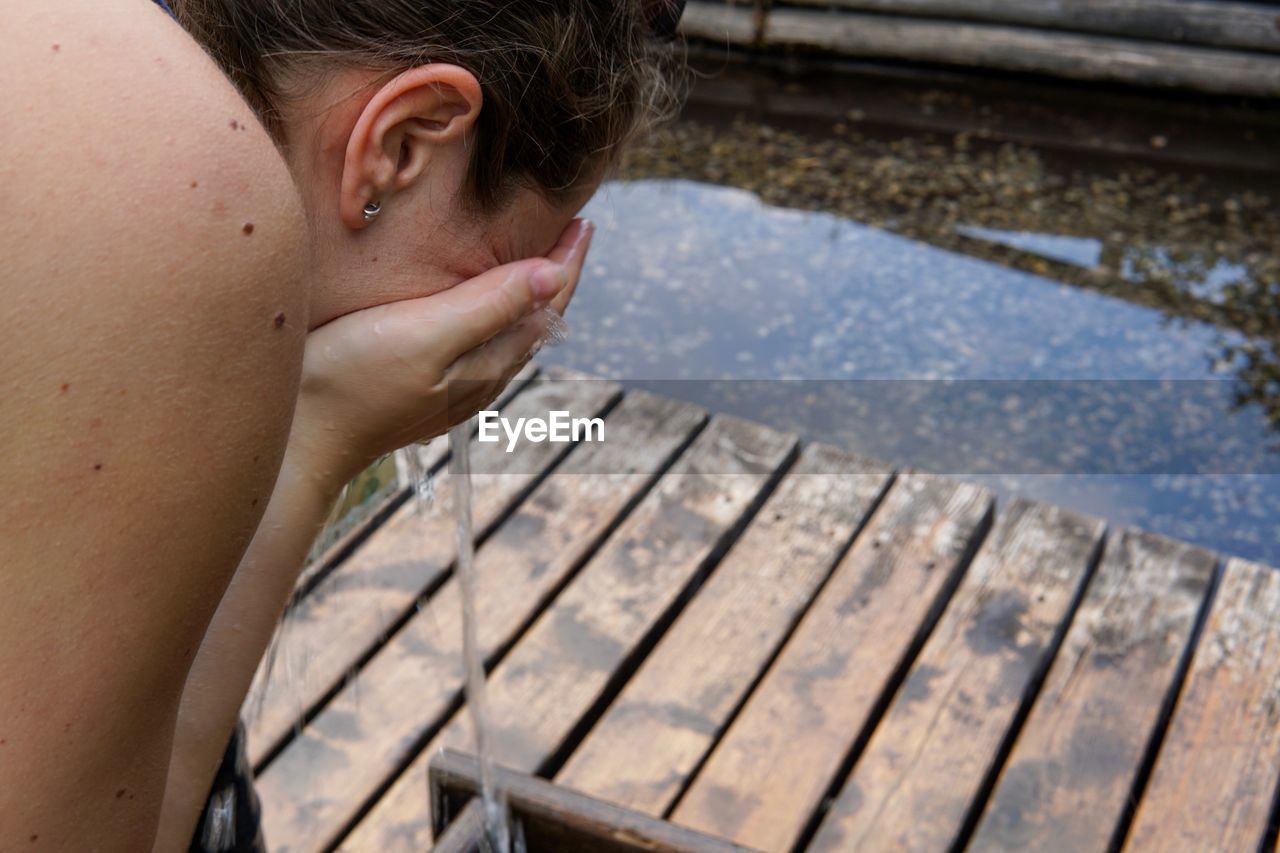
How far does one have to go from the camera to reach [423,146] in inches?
40.4

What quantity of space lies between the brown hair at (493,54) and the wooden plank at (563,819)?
792 mm

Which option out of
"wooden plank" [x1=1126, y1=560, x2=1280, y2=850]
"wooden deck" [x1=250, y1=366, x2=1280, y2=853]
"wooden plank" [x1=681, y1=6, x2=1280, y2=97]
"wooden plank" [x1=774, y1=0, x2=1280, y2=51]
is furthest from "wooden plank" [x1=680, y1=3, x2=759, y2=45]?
"wooden plank" [x1=1126, y1=560, x2=1280, y2=850]

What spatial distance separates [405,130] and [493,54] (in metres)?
0.10

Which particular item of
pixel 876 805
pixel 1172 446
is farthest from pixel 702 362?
pixel 876 805

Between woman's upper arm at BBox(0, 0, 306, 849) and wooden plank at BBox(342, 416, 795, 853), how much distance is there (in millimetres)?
1352

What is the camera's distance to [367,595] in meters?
2.50

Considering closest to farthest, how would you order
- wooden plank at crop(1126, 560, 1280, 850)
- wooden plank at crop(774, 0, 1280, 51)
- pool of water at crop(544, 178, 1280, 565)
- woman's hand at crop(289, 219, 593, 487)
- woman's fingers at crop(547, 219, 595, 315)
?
woman's hand at crop(289, 219, 593, 487) → woman's fingers at crop(547, 219, 595, 315) → wooden plank at crop(1126, 560, 1280, 850) → pool of water at crop(544, 178, 1280, 565) → wooden plank at crop(774, 0, 1280, 51)

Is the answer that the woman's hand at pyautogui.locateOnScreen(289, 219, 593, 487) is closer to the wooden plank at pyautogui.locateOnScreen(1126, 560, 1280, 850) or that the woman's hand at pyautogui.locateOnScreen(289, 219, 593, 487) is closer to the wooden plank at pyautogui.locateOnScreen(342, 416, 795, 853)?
the wooden plank at pyautogui.locateOnScreen(342, 416, 795, 853)

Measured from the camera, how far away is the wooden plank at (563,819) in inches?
60.9

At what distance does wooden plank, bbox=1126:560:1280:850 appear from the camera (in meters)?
2.04

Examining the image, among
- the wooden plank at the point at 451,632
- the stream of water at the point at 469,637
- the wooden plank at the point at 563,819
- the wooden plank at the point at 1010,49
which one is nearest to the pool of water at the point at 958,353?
the wooden plank at the point at 451,632

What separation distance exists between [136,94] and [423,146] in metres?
0.34

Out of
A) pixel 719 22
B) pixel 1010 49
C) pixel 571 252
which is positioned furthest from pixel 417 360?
pixel 719 22

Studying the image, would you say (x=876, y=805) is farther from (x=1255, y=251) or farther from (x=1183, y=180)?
(x=1183, y=180)
